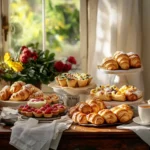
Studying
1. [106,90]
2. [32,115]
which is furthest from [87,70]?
[32,115]

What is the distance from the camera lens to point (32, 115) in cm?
174

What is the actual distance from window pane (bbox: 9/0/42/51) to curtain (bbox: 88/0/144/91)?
413 millimetres

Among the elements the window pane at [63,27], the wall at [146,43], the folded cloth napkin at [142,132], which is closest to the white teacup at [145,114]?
the folded cloth napkin at [142,132]

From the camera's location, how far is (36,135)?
5.24 feet

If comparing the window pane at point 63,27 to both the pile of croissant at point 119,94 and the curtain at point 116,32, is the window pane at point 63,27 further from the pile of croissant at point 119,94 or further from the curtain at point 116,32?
the pile of croissant at point 119,94

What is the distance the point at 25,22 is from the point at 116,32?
64 centimetres

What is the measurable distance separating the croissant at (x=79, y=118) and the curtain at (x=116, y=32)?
0.80 metres

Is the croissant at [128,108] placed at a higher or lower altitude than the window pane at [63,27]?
lower

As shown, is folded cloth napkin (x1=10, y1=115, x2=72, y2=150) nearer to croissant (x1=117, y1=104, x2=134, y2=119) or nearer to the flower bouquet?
croissant (x1=117, y1=104, x2=134, y2=119)

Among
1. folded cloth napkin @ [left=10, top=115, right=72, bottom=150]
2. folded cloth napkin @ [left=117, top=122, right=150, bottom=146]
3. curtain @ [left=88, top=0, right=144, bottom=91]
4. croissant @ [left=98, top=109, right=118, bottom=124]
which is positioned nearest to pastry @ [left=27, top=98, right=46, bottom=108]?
folded cloth napkin @ [left=10, top=115, right=72, bottom=150]

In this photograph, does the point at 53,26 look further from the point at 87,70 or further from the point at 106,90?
the point at 106,90

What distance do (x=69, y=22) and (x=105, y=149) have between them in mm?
1325

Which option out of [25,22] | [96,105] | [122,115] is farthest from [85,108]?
[25,22]

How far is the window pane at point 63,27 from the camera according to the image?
8.95 feet
